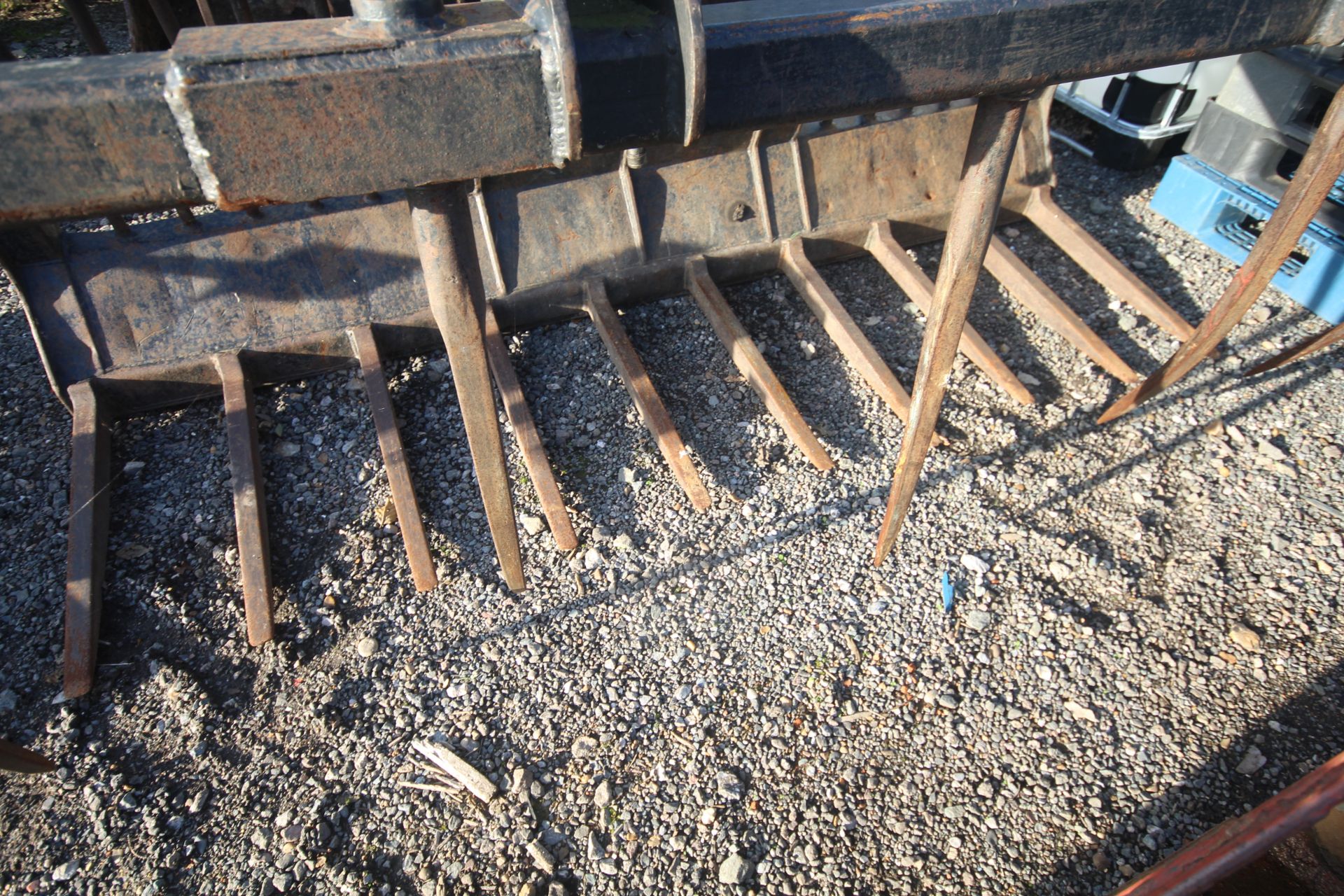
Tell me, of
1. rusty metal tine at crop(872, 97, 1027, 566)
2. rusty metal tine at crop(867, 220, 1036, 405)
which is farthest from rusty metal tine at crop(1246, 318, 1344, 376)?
rusty metal tine at crop(872, 97, 1027, 566)

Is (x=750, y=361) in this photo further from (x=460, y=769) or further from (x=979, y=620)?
(x=460, y=769)

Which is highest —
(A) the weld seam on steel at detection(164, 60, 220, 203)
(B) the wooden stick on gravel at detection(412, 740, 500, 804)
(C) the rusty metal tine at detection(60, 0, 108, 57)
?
(A) the weld seam on steel at detection(164, 60, 220, 203)

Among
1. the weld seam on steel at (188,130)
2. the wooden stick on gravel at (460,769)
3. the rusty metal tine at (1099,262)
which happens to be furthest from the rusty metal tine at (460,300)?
the rusty metal tine at (1099,262)

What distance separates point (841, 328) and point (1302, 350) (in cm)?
191

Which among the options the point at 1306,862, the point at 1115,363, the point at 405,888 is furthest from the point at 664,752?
the point at 1115,363

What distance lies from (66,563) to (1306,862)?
4.11 m

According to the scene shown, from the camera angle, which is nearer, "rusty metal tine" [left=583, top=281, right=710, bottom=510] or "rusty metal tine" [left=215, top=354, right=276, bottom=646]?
"rusty metal tine" [left=215, top=354, right=276, bottom=646]

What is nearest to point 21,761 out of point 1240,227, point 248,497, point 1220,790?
point 248,497

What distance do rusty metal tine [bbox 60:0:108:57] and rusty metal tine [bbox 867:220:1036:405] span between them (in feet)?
12.9

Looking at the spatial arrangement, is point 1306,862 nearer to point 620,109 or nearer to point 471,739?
point 471,739

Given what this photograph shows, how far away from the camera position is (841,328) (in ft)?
11.7

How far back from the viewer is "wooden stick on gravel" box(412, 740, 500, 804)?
2.47 m

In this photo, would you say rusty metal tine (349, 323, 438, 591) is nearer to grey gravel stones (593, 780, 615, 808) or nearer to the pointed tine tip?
grey gravel stones (593, 780, 615, 808)

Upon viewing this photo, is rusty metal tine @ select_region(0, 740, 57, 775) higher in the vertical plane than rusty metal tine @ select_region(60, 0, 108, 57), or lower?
lower
